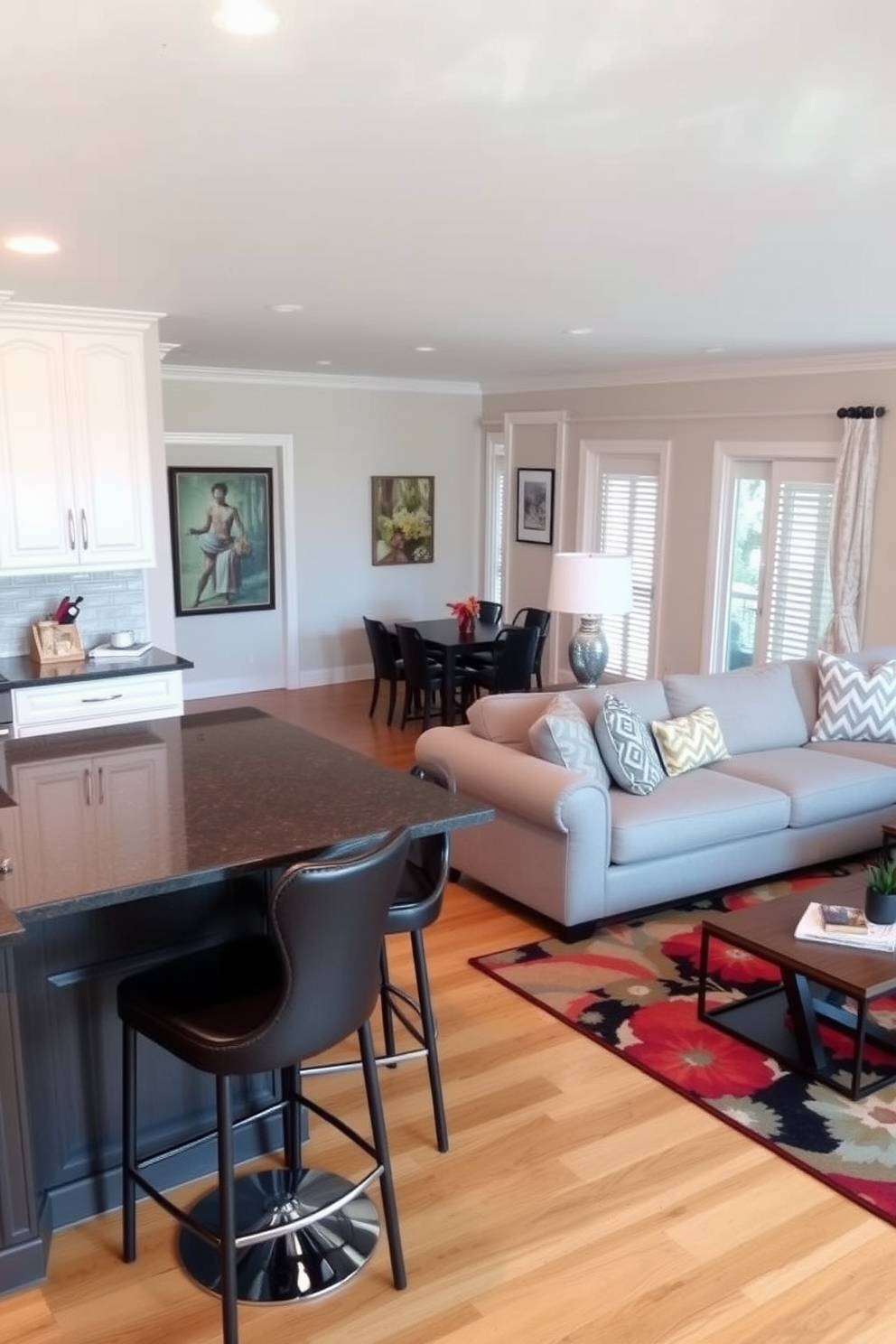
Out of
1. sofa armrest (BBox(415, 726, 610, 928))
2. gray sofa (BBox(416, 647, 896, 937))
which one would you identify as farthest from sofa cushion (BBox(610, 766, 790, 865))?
Answer: sofa armrest (BBox(415, 726, 610, 928))

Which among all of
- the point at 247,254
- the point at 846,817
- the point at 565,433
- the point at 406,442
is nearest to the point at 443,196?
the point at 247,254

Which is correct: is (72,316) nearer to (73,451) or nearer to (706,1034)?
(73,451)

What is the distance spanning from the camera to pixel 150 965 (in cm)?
255

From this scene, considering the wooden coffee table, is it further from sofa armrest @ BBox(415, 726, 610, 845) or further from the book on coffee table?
sofa armrest @ BBox(415, 726, 610, 845)

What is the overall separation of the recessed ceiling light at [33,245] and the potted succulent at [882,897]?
3236 mm

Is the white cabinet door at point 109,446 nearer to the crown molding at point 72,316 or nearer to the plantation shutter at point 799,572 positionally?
the crown molding at point 72,316

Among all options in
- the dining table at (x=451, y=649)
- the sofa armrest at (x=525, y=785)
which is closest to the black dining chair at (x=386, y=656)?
the dining table at (x=451, y=649)

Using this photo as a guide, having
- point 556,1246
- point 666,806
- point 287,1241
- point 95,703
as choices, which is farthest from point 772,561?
point 287,1241

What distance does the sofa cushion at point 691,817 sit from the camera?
4.14 m

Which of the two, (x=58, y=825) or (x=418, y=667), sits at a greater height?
(x=58, y=825)

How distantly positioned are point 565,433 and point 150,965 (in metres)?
6.61

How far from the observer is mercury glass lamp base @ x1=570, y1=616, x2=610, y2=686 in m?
5.41

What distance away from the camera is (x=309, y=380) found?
834 cm

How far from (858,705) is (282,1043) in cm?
407
